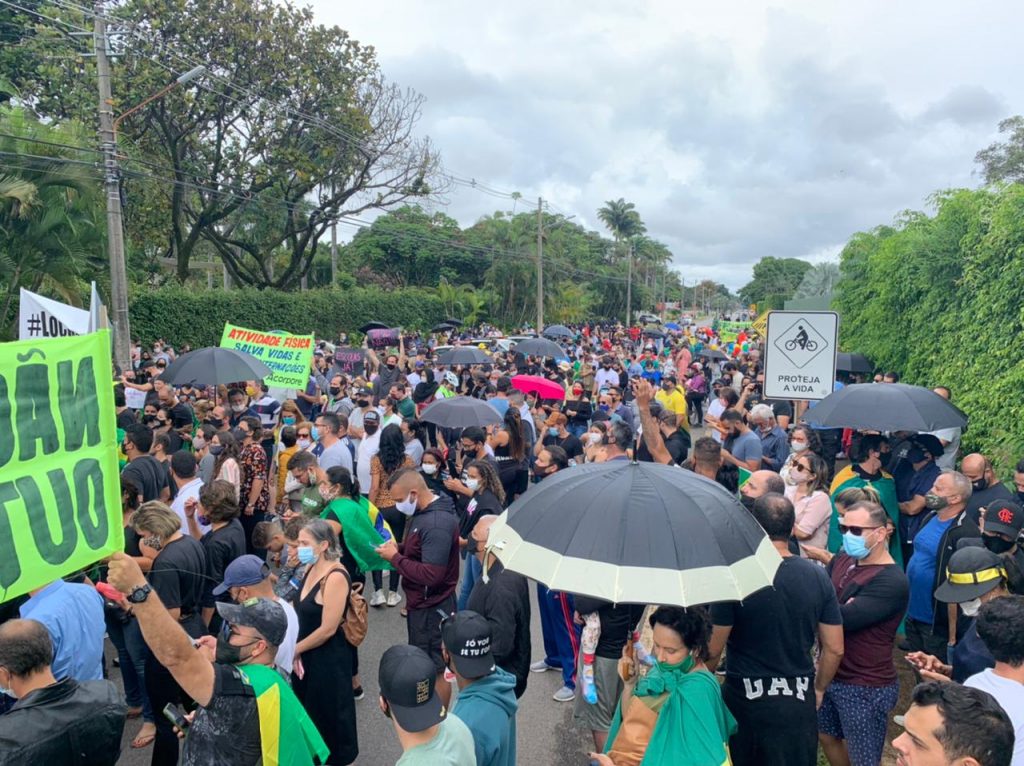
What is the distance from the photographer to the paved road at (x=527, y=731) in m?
4.91

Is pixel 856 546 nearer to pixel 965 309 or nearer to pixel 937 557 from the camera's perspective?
pixel 937 557

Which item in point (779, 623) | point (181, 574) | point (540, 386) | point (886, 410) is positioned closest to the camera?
point (779, 623)

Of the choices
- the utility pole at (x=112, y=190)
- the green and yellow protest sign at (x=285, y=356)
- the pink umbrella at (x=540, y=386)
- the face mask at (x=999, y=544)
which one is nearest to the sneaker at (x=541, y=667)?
the face mask at (x=999, y=544)

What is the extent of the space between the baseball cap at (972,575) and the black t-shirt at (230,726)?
3305 mm

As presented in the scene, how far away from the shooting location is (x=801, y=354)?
7.20 metres

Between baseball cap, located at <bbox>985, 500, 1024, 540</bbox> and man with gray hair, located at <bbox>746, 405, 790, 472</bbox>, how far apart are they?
3.16 m

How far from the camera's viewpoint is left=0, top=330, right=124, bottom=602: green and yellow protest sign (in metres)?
2.91

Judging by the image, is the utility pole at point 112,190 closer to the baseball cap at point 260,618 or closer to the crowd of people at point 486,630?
the crowd of people at point 486,630

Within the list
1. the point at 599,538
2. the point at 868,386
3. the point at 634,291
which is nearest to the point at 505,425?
the point at 868,386

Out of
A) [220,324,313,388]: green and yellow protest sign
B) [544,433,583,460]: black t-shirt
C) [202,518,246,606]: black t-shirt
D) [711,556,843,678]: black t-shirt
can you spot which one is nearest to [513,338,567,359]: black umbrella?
[220,324,313,388]: green and yellow protest sign

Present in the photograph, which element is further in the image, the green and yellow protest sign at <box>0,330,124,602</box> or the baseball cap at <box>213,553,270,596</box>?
the baseball cap at <box>213,553,270,596</box>

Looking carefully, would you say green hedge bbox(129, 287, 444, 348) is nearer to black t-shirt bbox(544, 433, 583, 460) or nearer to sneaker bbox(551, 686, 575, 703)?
black t-shirt bbox(544, 433, 583, 460)

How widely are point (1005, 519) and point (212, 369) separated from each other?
795cm

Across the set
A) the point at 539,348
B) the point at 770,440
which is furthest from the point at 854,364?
the point at 770,440
